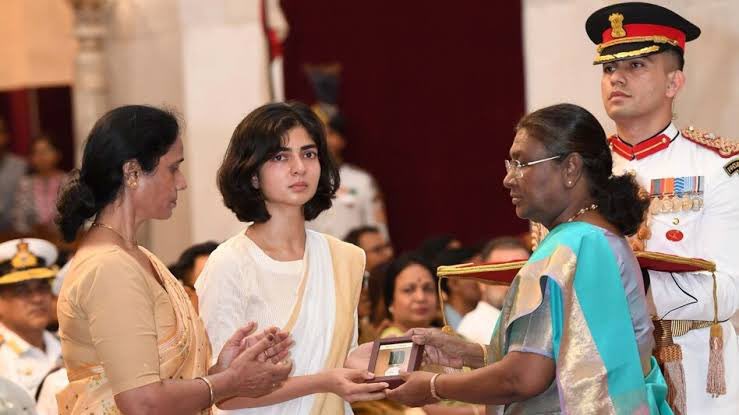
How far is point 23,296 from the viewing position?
6707 millimetres

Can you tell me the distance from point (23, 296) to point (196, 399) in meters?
3.03

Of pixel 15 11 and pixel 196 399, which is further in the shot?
pixel 15 11

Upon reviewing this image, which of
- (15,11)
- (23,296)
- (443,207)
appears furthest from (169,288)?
(15,11)

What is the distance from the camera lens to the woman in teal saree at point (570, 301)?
3662 millimetres

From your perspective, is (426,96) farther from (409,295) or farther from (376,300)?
(409,295)

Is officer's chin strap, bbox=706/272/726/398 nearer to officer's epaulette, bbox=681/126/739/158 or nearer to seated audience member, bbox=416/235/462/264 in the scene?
officer's epaulette, bbox=681/126/739/158

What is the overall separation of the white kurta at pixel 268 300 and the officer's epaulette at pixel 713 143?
1.41 metres

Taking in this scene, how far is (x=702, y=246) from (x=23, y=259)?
3.48m

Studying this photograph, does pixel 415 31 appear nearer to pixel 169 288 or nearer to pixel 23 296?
pixel 23 296

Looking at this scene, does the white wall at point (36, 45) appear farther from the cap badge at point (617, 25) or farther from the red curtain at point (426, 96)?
the cap badge at point (617, 25)

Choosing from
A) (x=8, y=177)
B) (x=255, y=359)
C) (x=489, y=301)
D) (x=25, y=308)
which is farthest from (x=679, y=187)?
(x=8, y=177)

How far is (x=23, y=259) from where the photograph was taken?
267 inches

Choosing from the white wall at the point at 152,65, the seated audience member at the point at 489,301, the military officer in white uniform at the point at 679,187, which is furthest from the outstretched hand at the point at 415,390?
the white wall at the point at 152,65

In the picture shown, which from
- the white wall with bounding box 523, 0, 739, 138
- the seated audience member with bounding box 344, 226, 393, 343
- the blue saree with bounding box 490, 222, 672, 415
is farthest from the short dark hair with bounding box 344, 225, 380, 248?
the blue saree with bounding box 490, 222, 672, 415
